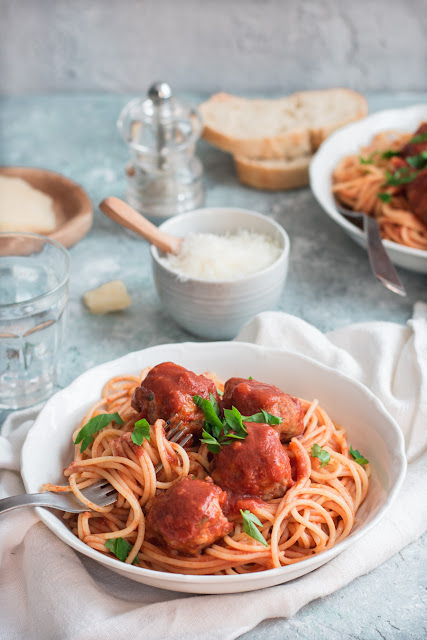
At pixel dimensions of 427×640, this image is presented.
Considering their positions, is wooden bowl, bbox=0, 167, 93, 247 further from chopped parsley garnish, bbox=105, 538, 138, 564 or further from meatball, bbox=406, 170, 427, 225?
chopped parsley garnish, bbox=105, 538, 138, 564

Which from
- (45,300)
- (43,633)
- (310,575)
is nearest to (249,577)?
(310,575)

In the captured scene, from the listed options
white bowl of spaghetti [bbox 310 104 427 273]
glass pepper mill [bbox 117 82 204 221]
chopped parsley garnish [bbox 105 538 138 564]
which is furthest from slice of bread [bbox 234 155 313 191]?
chopped parsley garnish [bbox 105 538 138 564]

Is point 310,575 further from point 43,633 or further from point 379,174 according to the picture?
point 379,174

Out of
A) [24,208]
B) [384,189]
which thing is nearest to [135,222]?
[24,208]

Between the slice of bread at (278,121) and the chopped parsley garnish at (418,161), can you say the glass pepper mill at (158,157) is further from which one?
the chopped parsley garnish at (418,161)

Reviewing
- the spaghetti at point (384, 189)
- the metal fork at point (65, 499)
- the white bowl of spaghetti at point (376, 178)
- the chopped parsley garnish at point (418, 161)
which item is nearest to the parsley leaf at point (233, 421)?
the metal fork at point (65, 499)
